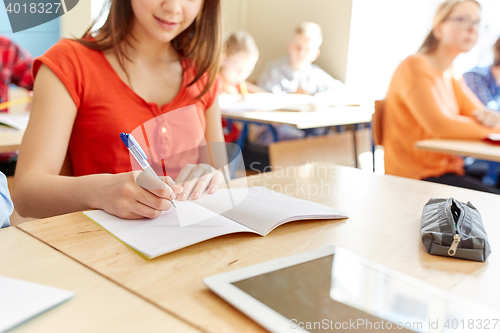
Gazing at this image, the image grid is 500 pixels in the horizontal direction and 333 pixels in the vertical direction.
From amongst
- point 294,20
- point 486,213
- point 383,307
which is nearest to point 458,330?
point 383,307

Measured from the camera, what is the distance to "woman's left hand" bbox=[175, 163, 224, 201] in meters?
0.83

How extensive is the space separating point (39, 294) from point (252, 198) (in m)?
0.47

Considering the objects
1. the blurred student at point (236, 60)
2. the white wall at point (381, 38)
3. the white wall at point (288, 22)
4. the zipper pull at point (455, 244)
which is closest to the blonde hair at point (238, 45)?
the blurred student at point (236, 60)

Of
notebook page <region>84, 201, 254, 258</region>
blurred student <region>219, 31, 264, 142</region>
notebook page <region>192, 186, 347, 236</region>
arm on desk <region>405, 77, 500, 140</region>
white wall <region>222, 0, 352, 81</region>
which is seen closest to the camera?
notebook page <region>84, 201, 254, 258</region>

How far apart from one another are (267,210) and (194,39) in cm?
71

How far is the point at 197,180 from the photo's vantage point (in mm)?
868

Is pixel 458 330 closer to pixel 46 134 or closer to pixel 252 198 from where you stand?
pixel 252 198

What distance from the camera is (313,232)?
29.0 inches

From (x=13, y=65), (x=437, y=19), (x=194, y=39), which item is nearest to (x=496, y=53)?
(x=437, y=19)

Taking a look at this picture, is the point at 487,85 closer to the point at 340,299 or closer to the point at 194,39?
the point at 194,39

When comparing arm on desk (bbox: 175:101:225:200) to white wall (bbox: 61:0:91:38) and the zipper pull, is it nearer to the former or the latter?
the zipper pull

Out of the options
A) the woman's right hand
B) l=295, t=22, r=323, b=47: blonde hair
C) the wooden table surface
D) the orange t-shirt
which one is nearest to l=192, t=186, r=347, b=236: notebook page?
the woman's right hand

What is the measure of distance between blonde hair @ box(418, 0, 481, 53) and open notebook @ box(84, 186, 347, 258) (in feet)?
6.16

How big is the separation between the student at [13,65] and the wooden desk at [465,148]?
2070 millimetres
